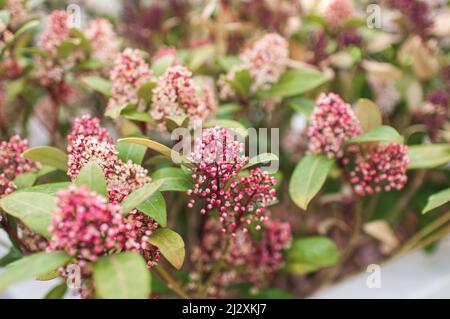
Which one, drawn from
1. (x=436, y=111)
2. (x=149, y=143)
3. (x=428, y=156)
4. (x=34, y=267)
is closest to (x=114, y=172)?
(x=149, y=143)

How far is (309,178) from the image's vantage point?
693 mm

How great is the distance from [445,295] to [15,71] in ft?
3.35

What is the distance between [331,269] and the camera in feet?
3.70

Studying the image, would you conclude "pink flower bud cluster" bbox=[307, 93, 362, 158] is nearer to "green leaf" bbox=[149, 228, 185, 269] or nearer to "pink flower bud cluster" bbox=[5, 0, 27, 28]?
"green leaf" bbox=[149, 228, 185, 269]

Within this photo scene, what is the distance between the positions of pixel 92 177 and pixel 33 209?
7 centimetres

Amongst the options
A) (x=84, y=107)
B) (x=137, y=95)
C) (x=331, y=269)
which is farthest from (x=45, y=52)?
(x=331, y=269)

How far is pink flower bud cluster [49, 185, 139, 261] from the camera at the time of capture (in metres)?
0.45

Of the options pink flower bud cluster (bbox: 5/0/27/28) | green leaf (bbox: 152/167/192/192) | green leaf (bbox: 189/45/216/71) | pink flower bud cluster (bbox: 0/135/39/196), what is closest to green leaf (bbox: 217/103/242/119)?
green leaf (bbox: 189/45/216/71)

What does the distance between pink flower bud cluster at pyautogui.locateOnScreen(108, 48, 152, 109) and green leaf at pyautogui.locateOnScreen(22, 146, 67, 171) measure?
0.39ft

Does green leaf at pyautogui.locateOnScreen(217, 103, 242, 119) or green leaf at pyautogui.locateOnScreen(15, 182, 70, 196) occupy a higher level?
green leaf at pyautogui.locateOnScreen(217, 103, 242, 119)

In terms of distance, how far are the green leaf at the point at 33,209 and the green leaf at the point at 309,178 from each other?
332 mm

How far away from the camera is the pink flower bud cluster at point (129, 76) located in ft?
2.30

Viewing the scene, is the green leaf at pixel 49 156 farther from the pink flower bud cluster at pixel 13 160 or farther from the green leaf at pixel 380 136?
the green leaf at pixel 380 136
